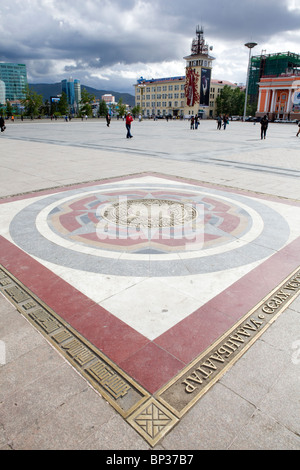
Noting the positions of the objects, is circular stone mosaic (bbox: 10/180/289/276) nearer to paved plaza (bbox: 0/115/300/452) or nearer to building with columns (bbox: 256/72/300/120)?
paved plaza (bbox: 0/115/300/452)

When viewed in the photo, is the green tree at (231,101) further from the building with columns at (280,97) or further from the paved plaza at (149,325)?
the paved plaza at (149,325)

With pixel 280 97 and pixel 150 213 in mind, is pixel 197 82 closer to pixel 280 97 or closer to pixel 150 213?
pixel 280 97

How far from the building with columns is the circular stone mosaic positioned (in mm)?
91402

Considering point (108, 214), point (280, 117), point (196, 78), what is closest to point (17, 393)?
point (108, 214)

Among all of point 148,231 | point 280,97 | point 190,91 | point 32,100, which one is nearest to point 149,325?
point 148,231

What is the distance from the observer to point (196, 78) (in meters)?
117

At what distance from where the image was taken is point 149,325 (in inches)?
136

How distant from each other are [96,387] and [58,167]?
10930mm

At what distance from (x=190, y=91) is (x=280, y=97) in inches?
1437

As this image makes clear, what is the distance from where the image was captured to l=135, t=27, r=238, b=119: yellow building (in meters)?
117

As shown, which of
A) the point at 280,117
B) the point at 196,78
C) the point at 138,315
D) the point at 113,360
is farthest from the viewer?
the point at 196,78

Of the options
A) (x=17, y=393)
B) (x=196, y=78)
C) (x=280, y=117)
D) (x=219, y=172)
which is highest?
(x=196, y=78)

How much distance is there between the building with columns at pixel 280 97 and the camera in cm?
8606

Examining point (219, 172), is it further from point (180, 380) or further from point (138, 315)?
point (180, 380)
